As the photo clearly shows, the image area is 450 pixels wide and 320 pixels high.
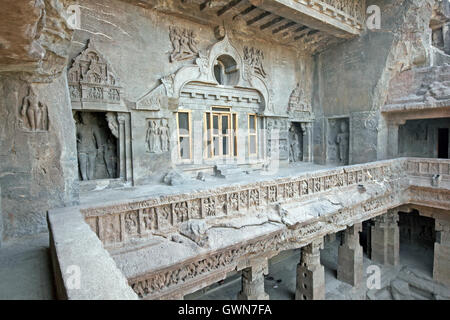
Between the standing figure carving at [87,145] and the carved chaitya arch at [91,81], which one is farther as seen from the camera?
the standing figure carving at [87,145]

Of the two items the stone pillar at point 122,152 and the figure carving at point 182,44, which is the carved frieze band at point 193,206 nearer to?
the stone pillar at point 122,152

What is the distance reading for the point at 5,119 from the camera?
365cm

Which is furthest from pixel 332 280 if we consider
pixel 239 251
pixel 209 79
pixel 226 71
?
pixel 226 71

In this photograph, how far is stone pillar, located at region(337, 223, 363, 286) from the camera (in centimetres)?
697

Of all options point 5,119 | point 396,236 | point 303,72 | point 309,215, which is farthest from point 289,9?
point 396,236

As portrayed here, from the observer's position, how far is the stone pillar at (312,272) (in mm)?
5707

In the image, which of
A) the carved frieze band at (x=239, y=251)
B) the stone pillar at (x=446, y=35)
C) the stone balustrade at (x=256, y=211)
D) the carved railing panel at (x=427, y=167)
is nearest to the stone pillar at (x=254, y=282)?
the stone balustrade at (x=256, y=211)

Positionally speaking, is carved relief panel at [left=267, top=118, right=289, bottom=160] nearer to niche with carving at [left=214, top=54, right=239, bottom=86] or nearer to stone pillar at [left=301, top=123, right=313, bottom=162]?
stone pillar at [left=301, top=123, right=313, bottom=162]

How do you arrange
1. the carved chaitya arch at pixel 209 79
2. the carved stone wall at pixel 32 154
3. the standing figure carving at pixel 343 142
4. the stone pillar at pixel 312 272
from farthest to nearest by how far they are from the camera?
the standing figure carving at pixel 343 142 → the carved chaitya arch at pixel 209 79 → the stone pillar at pixel 312 272 → the carved stone wall at pixel 32 154

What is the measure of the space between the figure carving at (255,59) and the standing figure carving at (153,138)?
414 cm

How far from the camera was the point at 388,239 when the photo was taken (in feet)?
27.7

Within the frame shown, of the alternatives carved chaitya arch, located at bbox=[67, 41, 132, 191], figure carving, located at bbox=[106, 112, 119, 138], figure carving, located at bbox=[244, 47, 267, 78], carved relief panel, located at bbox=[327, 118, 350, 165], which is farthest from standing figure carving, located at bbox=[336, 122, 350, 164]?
figure carving, located at bbox=[106, 112, 119, 138]

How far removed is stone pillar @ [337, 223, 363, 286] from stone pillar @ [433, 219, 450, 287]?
2.50m

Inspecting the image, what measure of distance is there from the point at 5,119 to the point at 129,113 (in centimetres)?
315
